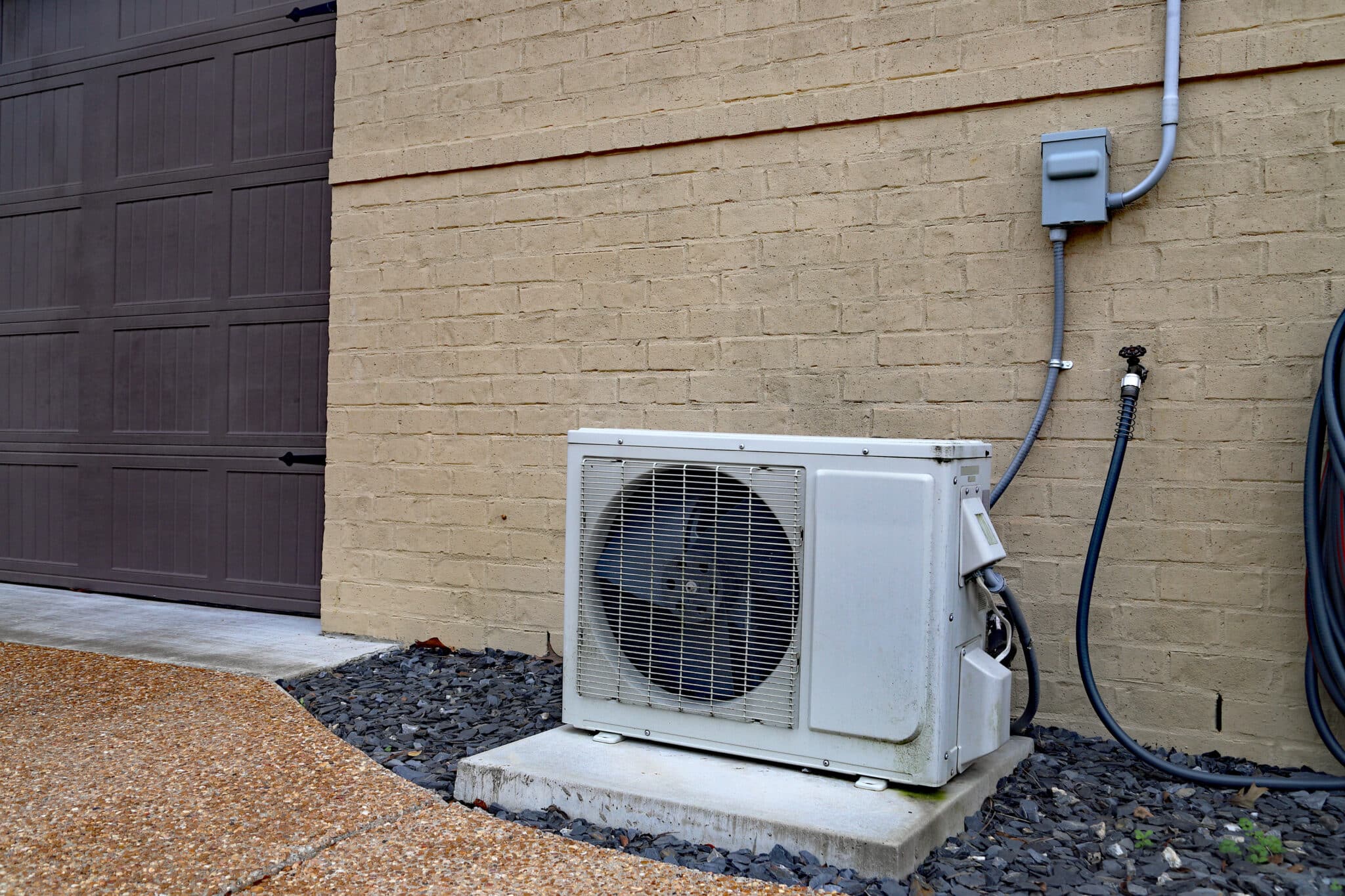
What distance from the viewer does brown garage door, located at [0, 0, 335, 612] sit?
5.25 m

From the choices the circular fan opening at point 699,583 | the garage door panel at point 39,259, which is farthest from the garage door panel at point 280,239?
the circular fan opening at point 699,583

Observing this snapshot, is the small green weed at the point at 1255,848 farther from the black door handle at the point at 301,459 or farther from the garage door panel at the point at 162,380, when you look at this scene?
the garage door panel at the point at 162,380

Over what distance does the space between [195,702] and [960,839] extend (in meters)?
2.49

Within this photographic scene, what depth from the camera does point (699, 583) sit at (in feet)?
9.23

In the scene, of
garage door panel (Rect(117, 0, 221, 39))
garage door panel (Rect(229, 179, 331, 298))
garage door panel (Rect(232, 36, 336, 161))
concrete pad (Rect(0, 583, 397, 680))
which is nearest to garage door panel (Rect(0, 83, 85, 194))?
garage door panel (Rect(117, 0, 221, 39))

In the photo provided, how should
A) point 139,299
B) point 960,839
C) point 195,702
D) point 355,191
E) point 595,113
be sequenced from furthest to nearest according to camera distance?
point 139,299 < point 355,191 < point 595,113 < point 195,702 < point 960,839

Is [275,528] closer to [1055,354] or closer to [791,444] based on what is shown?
[791,444]

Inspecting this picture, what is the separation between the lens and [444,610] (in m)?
4.49

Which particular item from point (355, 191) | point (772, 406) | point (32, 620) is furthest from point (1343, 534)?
point (32, 620)

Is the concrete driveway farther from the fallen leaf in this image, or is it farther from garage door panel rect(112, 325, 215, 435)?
garage door panel rect(112, 325, 215, 435)

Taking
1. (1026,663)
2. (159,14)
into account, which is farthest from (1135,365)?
(159,14)

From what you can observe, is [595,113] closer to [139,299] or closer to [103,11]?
[139,299]

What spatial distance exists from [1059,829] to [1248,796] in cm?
59

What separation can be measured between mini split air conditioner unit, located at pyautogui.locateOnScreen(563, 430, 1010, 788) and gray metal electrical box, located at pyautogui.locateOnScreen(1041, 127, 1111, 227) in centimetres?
Answer: 89
